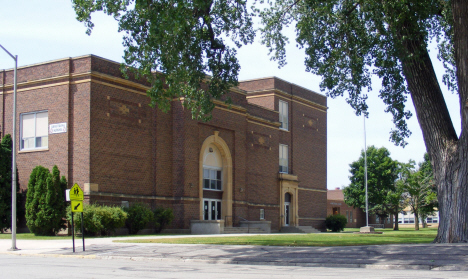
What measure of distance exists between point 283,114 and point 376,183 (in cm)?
2896

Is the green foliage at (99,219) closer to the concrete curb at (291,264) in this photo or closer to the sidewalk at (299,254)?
the sidewalk at (299,254)

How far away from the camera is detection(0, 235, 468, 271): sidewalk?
14.4 meters

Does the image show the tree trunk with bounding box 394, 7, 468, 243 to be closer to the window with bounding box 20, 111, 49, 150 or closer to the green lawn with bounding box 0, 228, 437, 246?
the green lawn with bounding box 0, 228, 437, 246

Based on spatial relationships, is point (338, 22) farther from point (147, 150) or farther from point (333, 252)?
point (147, 150)

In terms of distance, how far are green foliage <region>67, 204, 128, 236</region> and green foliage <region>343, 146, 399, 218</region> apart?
5015 cm

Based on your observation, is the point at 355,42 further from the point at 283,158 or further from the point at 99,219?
the point at 283,158

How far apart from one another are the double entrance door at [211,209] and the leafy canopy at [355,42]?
17.8m

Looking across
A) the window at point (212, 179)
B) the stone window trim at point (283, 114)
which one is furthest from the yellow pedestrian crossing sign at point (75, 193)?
the stone window trim at point (283, 114)

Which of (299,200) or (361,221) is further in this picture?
(361,221)

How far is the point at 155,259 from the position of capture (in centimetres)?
1711

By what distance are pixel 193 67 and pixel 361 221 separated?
67.9 m

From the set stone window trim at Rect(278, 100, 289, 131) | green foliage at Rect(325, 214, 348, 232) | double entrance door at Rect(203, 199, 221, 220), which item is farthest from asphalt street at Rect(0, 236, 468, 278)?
green foliage at Rect(325, 214, 348, 232)

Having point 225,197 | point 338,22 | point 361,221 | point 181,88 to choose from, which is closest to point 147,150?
point 225,197

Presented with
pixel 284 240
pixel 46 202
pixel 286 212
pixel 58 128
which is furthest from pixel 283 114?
pixel 284 240
